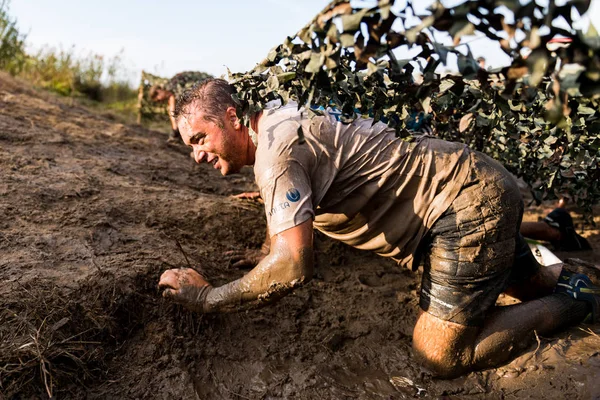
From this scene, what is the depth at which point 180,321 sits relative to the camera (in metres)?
2.48

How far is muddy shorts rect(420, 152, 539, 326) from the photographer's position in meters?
2.42

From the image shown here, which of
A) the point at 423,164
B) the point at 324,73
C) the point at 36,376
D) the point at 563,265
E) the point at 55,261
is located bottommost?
the point at 36,376

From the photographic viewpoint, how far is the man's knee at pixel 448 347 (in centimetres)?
245

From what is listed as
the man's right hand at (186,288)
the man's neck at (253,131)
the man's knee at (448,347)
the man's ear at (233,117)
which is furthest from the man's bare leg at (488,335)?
the man's ear at (233,117)

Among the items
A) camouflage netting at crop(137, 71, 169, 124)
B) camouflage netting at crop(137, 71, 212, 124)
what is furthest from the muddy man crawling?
camouflage netting at crop(137, 71, 169, 124)

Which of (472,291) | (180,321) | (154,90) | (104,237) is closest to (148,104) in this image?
(154,90)

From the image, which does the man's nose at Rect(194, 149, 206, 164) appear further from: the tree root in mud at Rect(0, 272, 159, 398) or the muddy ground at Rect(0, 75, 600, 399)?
the tree root in mud at Rect(0, 272, 159, 398)

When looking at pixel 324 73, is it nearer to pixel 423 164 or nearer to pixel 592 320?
pixel 423 164

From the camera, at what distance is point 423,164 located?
7.96ft

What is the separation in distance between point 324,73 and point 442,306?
4.79ft

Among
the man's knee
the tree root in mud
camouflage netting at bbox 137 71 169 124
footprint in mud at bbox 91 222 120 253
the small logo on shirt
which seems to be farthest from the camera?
camouflage netting at bbox 137 71 169 124

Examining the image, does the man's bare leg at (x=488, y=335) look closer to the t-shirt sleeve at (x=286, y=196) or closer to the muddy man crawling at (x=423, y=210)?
the muddy man crawling at (x=423, y=210)

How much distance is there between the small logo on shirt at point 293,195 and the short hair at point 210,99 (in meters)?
0.66

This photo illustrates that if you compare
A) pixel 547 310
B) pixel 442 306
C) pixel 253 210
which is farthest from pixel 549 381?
pixel 253 210
